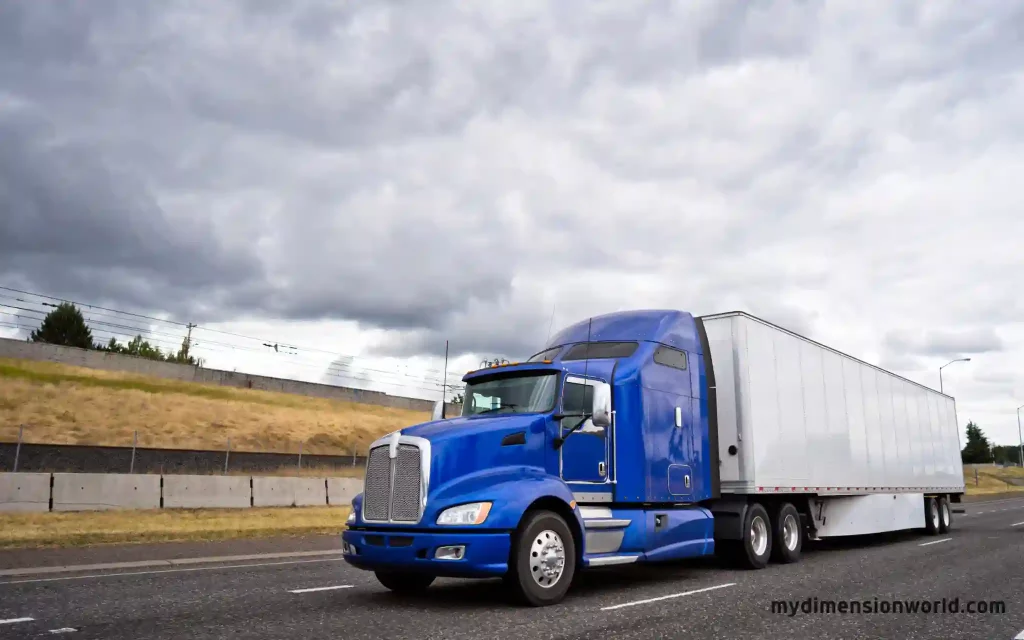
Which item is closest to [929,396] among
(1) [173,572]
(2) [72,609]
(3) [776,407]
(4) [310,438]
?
(3) [776,407]

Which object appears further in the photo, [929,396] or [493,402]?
[929,396]

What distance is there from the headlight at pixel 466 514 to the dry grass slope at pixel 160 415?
92.1ft

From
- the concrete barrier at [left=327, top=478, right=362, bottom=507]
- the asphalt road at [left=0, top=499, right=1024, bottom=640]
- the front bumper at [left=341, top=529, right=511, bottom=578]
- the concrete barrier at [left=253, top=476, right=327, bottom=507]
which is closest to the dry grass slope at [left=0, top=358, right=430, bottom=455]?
the concrete barrier at [left=327, top=478, right=362, bottom=507]

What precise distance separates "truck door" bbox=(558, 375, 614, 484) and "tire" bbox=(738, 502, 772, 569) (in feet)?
12.5

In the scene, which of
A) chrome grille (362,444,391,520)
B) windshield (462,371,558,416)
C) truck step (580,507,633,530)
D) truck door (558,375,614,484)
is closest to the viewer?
chrome grille (362,444,391,520)

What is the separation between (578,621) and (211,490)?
16574 millimetres

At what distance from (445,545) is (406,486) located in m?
0.85

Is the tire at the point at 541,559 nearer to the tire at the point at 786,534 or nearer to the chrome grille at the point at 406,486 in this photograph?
the chrome grille at the point at 406,486

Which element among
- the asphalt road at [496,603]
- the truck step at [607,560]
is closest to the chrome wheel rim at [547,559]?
the asphalt road at [496,603]

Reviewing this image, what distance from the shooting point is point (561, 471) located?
956 cm

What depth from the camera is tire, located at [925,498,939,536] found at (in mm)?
20875

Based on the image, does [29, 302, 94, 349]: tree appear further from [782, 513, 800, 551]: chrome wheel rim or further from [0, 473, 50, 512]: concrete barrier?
[782, 513, 800, 551]: chrome wheel rim

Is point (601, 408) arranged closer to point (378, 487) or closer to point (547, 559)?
point (547, 559)

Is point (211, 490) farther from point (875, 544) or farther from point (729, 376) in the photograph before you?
point (875, 544)
